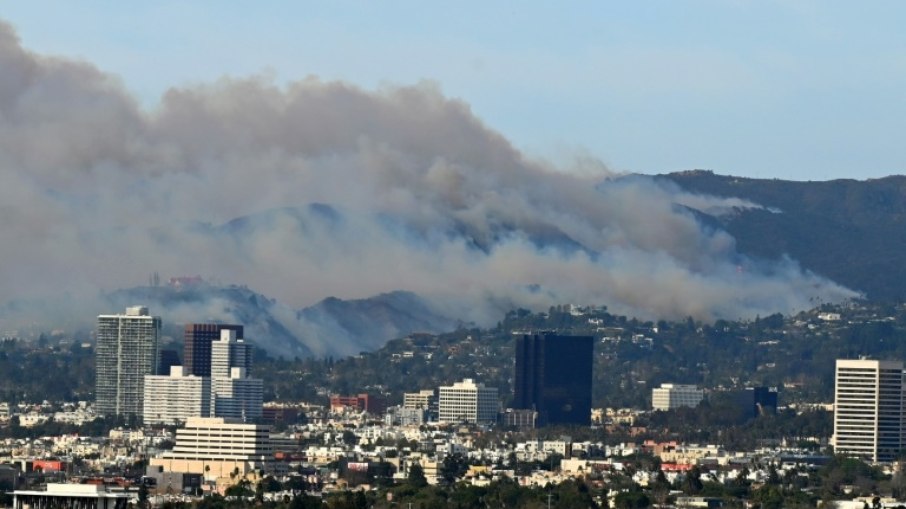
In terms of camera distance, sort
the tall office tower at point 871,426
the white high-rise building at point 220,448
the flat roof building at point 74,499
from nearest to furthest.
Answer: the flat roof building at point 74,499 < the white high-rise building at point 220,448 < the tall office tower at point 871,426

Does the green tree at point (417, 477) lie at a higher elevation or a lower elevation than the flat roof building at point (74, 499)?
lower

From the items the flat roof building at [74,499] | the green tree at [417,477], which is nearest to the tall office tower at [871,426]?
the green tree at [417,477]

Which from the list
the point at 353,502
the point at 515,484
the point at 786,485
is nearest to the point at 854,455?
the point at 786,485

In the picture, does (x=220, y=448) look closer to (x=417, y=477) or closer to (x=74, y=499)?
(x=417, y=477)

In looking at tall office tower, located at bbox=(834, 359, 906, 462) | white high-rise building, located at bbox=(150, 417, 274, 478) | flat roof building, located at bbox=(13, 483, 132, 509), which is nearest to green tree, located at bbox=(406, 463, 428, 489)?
white high-rise building, located at bbox=(150, 417, 274, 478)

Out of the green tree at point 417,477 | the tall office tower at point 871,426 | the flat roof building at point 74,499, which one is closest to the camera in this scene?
the flat roof building at point 74,499

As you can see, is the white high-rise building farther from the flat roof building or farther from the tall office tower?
the flat roof building

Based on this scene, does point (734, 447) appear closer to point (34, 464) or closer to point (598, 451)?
point (598, 451)

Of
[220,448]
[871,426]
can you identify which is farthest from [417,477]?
[871,426]

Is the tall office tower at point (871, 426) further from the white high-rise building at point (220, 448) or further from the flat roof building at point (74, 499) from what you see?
the flat roof building at point (74, 499)
